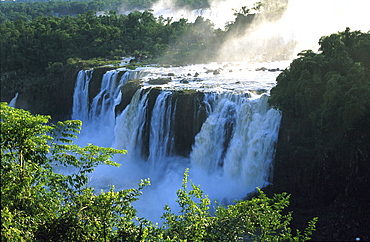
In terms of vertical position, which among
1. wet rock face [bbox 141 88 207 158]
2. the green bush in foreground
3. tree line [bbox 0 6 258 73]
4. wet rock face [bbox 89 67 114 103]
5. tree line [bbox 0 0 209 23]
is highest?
tree line [bbox 0 0 209 23]

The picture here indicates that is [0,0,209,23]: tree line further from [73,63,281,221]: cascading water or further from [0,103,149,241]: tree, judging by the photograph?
[0,103,149,241]: tree

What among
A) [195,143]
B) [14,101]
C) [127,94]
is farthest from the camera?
[14,101]

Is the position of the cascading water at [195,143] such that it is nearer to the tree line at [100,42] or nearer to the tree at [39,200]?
the tree at [39,200]

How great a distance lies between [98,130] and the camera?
125ft

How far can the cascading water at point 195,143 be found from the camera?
24.5 meters

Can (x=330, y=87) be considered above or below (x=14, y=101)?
above

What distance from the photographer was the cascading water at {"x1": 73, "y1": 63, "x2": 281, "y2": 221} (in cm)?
2447

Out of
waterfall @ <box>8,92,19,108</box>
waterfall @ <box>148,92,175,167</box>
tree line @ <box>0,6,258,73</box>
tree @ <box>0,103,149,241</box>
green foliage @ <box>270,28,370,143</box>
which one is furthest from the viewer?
tree line @ <box>0,6,258,73</box>

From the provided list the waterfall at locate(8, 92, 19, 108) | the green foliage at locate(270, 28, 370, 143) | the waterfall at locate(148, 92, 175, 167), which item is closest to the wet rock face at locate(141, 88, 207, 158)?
the waterfall at locate(148, 92, 175, 167)

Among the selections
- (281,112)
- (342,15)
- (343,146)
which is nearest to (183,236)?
(343,146)

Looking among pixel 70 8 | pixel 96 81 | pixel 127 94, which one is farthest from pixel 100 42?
pixel 70 8

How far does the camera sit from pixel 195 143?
27766 mm

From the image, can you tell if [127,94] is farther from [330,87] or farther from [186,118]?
[330,87]

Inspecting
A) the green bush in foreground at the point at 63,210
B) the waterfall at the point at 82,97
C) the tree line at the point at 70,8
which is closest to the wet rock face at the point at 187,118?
the waterfall at the point at 82,97
